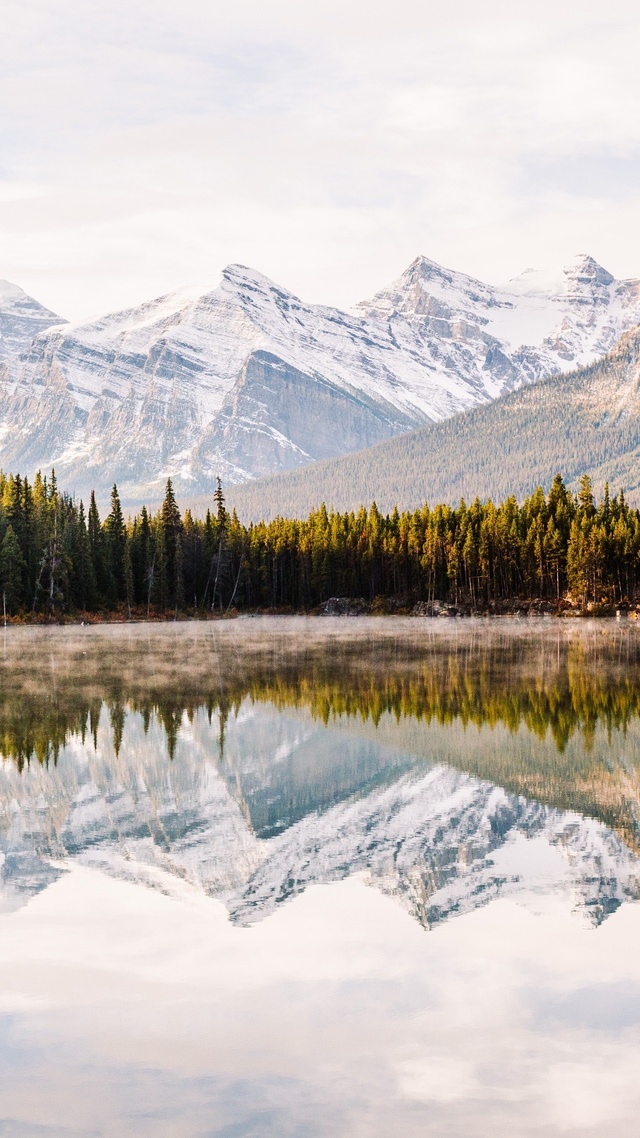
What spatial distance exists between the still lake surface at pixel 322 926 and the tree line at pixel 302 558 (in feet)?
315

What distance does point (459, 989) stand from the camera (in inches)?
705

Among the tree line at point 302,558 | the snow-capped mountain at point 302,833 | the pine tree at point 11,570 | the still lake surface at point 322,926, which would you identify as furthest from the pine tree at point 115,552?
the snow-capped mountain at point 302,833

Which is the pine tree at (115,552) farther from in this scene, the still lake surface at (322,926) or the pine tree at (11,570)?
the still lake surface at (322,926)

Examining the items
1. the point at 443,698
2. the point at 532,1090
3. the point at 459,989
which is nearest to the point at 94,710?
the point at 443,698

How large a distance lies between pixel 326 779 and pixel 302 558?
455ft

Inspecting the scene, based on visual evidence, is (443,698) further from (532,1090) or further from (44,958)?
(532,1090)

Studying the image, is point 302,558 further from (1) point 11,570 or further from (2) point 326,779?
(2) point 326,779

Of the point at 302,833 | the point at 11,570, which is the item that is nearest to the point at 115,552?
the point at 11,570

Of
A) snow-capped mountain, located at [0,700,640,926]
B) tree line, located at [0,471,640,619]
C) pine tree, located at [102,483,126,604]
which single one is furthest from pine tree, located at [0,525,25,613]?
snow-capped mountain, located at [0,700,640,926]

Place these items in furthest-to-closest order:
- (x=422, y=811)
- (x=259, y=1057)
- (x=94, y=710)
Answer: (x=94, y=710), (x=422, y=811), (x=259, y=1057)

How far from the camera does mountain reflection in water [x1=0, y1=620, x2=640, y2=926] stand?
2398 cm

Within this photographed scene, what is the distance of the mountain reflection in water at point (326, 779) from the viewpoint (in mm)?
23984

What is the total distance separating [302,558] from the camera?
172 meters

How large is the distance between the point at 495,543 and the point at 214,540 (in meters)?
36.7
